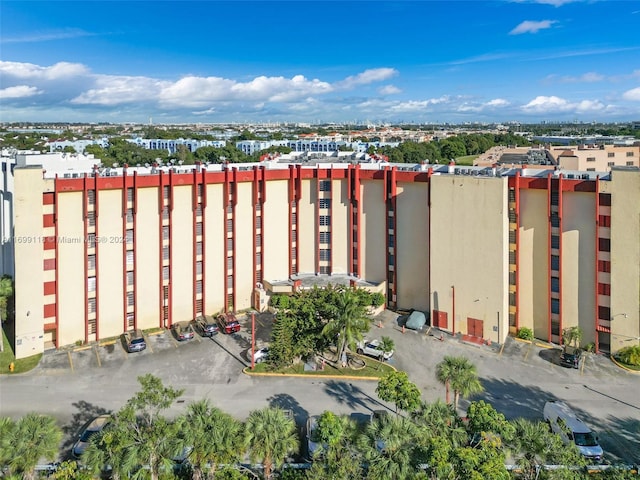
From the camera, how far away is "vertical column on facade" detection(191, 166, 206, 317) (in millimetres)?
46562

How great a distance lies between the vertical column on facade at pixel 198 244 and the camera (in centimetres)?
4656

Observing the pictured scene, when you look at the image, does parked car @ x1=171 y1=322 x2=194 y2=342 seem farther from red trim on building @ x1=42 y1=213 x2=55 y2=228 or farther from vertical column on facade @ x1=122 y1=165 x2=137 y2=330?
red trim on building @ x1=42 y1=213 x2=55 y2=228

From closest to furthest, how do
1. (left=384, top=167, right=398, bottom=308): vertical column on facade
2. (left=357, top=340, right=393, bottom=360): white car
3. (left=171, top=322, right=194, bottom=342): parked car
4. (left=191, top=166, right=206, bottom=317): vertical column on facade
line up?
(left=357, top=340, right=393, bottom=360): white car
(left=171, top=322, right=194, bottom=342): parked car
(left=191, top=166, right=206, bottom=317): vertical column on facade
(left=384, top=167, right=398, bottom=308): vertical column on facade

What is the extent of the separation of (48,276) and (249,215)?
737 inches

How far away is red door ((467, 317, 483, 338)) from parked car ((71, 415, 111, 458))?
3038 cm

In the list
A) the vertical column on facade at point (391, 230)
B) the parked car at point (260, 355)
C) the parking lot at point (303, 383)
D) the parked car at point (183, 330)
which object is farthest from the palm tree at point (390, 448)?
the vertical column on facade at point (391, 230)

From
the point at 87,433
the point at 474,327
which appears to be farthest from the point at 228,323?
the point at 474,327

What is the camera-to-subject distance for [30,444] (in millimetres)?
22453

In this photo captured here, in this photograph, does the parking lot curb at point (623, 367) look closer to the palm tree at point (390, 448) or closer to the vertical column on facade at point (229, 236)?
the palm tree at point (390, 448)

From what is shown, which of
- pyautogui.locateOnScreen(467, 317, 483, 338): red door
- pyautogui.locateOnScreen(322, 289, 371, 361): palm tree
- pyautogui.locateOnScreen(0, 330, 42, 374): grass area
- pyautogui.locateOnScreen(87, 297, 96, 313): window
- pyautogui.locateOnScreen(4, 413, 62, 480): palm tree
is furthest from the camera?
pyautogui.locateOnScreen(467, 317, 483, 338): red door

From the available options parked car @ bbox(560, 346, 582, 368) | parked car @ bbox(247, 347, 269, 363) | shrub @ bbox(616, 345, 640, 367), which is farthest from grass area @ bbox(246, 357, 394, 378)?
shrub @ bbox(616, 345, 640, 367)

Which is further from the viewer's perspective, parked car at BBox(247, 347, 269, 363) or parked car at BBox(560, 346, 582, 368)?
parked car at BBox(247, 347, 269, 363)

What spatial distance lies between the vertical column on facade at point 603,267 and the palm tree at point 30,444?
3972 centimetres

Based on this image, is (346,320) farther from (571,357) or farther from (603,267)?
(603,267)
